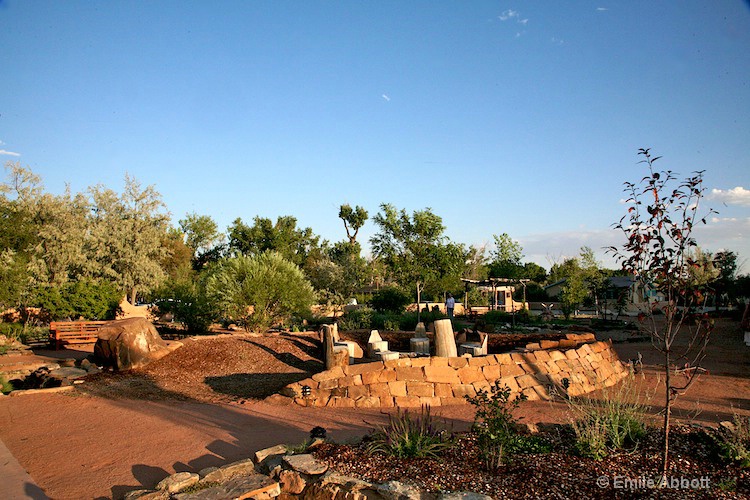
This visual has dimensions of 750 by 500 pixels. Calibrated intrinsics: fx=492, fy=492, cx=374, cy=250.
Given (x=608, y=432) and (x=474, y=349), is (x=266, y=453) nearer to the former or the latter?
(x=608, y=432)

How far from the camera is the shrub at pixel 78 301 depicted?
2097cm

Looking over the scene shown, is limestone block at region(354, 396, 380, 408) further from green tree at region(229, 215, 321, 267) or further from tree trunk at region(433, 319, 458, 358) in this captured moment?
green tree at region(229, 215, 321, 267)

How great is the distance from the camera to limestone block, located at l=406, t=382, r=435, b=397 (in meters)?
9.20

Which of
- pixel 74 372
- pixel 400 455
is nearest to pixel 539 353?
pixel 400 455

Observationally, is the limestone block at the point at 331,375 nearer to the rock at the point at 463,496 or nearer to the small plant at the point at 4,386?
the rock at the point at 463,496

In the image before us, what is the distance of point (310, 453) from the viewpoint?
570 cm

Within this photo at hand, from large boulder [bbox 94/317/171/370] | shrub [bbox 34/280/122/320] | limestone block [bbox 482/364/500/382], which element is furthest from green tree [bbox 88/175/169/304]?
limestone block [bbox 482/364/500/382]

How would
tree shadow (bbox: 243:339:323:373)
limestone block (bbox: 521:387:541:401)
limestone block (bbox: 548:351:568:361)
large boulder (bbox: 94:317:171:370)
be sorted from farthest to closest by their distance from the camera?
large boulder (bbox: 94:317:171:370)
tree shadow (bbox: 243:339:323:373)
limestone block (bbox: 548:351:568:361)
limestone block (bbox: 521:387:541:401)

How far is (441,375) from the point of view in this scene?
30.9 ft

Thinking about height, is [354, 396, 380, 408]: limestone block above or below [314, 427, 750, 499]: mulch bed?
below

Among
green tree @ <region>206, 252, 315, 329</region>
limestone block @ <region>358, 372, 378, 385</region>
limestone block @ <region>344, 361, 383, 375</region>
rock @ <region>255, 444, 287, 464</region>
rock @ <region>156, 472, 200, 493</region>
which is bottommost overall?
rock @ <region>156, 472, 200, 493</region>

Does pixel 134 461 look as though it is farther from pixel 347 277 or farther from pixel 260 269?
pixel 347 277

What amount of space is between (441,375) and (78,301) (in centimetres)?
1846

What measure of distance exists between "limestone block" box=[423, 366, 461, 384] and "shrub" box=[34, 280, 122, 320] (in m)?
18.0
